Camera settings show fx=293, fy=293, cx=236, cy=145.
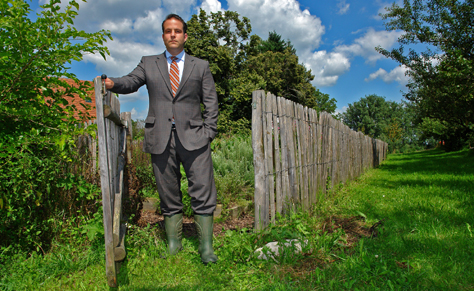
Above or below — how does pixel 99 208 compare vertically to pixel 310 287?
above

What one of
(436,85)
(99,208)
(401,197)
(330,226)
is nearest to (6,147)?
→ (99,208)

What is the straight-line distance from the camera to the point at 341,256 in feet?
8.36

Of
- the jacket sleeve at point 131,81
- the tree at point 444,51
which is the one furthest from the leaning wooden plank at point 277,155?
the tree at point 444,51

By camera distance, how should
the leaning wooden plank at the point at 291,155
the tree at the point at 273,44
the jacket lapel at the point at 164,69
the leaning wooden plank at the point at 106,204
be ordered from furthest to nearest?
the tree at the point at 273,44 → the leaning wooden plank at the point at 291,155 → the jacket lapel at the point at 164,69 → the leaning wooden plank at the point at 106,204

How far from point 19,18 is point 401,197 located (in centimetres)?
580

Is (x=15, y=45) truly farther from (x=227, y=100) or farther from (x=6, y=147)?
(x=227, y=100)

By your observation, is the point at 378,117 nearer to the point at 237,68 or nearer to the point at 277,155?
the point at 237,68

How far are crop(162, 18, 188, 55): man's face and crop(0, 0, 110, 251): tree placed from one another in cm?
59

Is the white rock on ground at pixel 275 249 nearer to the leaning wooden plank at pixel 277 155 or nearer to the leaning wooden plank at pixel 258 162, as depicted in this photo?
the leaning wooden plank at pixel 258 162

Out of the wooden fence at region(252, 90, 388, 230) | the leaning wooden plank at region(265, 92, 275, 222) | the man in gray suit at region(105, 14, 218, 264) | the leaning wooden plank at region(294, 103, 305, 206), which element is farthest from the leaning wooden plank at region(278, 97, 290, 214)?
the man in gray suit at region(105, 14, 218, 264)

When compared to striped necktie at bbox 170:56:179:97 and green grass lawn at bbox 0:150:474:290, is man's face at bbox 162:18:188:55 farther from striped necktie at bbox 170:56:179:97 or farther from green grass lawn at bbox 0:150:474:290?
green grass lawn at bbox 0:150:474:290

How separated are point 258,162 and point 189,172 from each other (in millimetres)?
775

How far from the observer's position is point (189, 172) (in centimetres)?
267

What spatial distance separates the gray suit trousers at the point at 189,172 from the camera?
262cm
